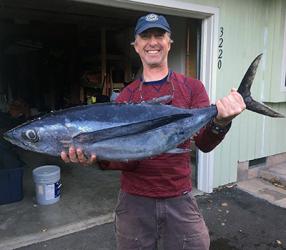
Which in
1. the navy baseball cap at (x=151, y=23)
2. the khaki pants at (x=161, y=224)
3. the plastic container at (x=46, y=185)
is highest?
the navy baseball cap at (x=151, y=23)

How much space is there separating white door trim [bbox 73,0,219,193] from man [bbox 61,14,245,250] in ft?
6.57

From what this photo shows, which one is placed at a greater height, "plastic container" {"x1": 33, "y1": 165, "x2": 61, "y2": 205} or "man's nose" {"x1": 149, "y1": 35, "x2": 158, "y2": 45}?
"man's nose" {"x1": 149, "y1": 35, "x2": 158, "y2": 45}

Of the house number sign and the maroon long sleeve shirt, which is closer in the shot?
the maroon long sleeve shirt

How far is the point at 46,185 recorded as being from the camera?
4.25m

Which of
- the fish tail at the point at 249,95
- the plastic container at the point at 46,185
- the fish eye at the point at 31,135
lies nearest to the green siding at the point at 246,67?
the plastic container at the point at 46,185

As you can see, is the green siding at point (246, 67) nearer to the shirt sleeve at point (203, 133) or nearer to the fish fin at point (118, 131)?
the shirt sleeve at point (203, 133)

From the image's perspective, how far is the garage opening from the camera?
18.7 feet

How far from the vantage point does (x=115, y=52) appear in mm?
6957

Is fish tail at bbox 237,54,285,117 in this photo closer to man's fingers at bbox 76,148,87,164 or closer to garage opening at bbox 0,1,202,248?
man's fingers at bbox 76,148,87,164

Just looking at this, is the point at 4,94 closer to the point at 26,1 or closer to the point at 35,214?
the point at 26,1

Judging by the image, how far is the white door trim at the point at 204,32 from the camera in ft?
12.5

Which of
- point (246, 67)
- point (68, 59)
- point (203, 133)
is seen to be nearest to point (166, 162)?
point (203, 133)

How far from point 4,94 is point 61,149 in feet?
22.7

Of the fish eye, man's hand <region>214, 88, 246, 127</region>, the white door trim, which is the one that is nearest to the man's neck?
man's hand <region>214, 88, 246, 127</region>
